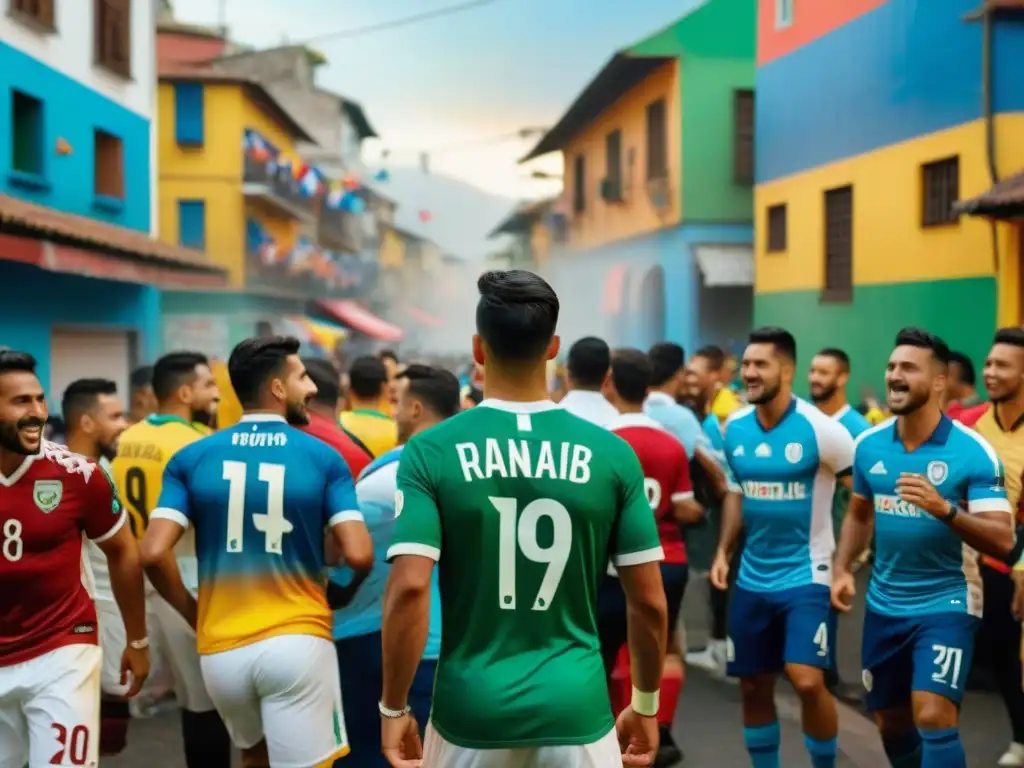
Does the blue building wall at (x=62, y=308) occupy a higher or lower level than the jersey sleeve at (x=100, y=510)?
higher

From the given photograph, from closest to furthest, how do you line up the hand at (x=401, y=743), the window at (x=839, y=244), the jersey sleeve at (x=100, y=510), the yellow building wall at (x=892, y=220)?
the hand at (x=401, y=743) → the jersey sleeve at (x=100, y=510) → the yellow building wall at (x=892, y=220) → the window at (x=839, y=244)

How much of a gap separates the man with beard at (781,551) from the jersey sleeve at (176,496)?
2.66 meters

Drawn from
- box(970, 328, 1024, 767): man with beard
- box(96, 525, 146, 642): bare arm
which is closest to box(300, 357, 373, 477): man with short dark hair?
box(96, 525, 146, 642): bare arm

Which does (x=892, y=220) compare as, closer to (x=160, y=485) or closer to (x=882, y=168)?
(x=882, y=168)

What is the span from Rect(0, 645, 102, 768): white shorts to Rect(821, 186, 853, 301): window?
15327mm

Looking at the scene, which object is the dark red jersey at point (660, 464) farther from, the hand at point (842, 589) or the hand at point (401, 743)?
the hand at point (401, 743)

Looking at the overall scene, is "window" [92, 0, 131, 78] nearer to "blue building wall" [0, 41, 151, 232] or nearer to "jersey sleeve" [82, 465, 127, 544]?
"blue building wall" [0, 41, 151, 232]

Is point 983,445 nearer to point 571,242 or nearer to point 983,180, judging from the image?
point 983,180

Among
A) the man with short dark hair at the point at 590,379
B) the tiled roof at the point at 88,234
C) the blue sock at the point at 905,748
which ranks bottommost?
the blue sock at the point at 905,748

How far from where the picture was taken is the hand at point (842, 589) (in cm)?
559

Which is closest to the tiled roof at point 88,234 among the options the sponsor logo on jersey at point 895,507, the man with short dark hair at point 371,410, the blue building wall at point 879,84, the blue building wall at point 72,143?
the blue building wall at point 72,143

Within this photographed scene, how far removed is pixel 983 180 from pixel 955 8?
7.35 ft

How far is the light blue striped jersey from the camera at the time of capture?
15.9 feet

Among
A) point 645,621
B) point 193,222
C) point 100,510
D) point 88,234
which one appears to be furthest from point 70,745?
point 193,222
